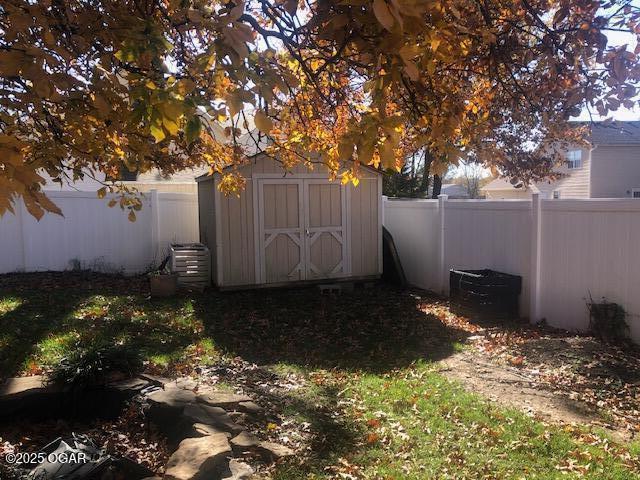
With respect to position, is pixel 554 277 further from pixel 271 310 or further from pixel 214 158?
pixel 214 158

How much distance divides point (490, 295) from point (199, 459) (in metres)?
5.68

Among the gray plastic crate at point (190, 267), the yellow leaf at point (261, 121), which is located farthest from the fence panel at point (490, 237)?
the yellow leaf at point (261, 121)

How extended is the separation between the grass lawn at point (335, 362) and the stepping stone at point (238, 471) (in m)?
0.18

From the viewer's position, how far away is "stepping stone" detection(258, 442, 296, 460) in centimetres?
377

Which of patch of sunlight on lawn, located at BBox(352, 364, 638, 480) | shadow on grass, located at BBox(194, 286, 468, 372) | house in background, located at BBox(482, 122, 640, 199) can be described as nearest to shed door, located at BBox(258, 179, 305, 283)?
shadow on grass, located at BBox(194, 286, 468, 372)

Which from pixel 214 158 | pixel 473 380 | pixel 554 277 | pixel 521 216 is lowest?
pixel 473 380

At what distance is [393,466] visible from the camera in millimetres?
3684

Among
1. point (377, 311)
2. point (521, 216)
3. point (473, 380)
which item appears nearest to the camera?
point (473, 380)

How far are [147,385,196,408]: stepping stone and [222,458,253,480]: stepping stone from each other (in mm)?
816

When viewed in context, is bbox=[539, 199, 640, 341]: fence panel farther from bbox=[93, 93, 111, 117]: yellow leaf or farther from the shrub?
bbox=[93, 93, 111, 117]: yellow leaf

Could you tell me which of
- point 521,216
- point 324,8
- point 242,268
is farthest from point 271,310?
point 324,8

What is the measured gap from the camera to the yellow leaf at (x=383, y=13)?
1.90m

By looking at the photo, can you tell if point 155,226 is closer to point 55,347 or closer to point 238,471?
point 55,347

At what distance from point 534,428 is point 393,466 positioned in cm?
128
